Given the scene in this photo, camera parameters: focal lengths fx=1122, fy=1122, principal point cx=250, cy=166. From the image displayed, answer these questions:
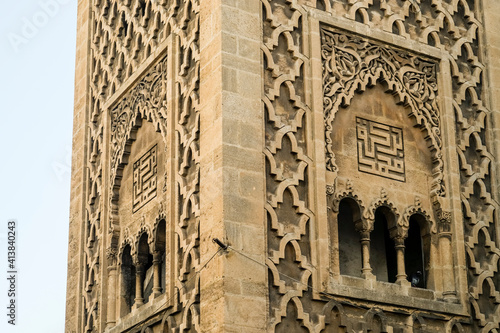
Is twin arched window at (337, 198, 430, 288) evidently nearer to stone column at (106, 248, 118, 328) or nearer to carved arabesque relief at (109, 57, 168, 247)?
carved arabesque relief at (109, 57, 168, 247)

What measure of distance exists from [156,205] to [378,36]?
3.97 m

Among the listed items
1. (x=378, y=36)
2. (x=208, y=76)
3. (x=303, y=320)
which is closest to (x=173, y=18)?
(x=208, y=76)

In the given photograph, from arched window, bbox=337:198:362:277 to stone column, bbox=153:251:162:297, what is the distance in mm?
2531

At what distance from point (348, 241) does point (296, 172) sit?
1.63 meters

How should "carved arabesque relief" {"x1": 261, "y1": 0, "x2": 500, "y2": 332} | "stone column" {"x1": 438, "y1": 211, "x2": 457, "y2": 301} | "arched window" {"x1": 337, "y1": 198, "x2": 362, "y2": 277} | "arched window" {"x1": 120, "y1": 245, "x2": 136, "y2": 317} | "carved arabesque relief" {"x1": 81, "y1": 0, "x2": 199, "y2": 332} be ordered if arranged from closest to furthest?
"carved arabesque relief" {"x1": 261, "y1": 0, "x2": 500, "y2": 332} < "carved arabesque relief" {"x1": 81, "y1": 0, "x2": 199, "y2": 332} < "stone column" {"x1": 438, "y1": 211, "x2": 457, "y2": 301} < "arched window" {"x1": 337, "y1": 198, "x2": 362, "y2": 277} < "arched window" {"x1": 120, "y1": 245, "x2": 136, "y2": 317}

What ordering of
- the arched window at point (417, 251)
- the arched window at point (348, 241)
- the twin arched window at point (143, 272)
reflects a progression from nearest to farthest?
the arched window at point (348, 241)
the arched window at point (417, 251)
the twin arched window at point (143, 272)

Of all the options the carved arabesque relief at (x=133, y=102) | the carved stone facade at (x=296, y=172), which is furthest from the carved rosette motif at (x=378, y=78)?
the carved arabesque relief at (x=133, y=102)

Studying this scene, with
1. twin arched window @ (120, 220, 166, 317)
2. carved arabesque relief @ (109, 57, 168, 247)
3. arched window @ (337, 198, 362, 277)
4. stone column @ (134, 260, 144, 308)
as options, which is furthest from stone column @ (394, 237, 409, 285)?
stone column @ (134, 260, 144, 308)

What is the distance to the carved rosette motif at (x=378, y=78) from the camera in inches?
604

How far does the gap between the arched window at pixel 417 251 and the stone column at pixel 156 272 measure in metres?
3.51

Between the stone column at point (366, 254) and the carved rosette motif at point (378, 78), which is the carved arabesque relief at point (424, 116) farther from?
the stone column at point (366, 254)

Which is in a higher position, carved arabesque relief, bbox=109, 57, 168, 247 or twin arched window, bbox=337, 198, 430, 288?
carved arabesque relief, bbox=109, 57, 168, 247

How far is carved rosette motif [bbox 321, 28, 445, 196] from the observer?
15.3 m

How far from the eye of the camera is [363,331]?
47.0ft
